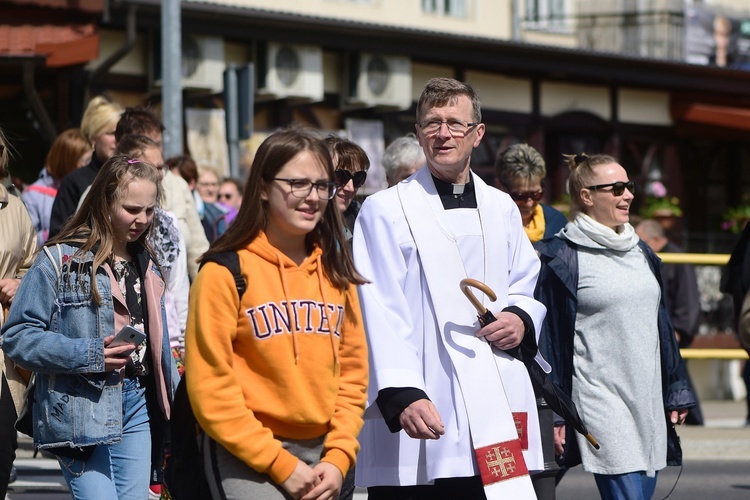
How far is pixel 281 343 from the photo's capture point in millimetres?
4195

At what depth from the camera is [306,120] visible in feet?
62.6

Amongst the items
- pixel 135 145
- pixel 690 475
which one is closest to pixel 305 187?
pixel 135 145

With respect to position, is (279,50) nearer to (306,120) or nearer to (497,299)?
(306,120)

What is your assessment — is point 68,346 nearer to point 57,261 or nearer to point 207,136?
point 57,261

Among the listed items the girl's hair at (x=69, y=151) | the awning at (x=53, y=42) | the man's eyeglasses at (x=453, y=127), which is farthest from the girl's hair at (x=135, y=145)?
the awning at (x=53, y=42)

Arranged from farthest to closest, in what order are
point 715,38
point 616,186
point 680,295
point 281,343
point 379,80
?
point 715,38 < point 379,80 < point 680,295 < point 616,186 < point 281,343

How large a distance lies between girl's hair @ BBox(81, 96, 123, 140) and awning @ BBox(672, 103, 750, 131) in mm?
16366

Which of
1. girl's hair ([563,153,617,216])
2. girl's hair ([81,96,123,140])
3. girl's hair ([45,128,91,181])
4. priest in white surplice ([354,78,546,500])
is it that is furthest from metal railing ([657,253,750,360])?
priest in white surplice ([354,78,546,500])

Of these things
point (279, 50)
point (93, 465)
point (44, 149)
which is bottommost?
point (93, 465)

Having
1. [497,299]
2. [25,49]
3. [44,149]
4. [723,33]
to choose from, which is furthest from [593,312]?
[723,33]

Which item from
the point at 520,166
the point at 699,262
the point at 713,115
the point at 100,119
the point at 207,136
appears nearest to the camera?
the point at 520,166

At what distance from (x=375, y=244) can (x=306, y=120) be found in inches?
555

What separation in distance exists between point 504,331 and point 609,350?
1.41 metres

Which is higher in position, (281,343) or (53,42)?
(53,42)
